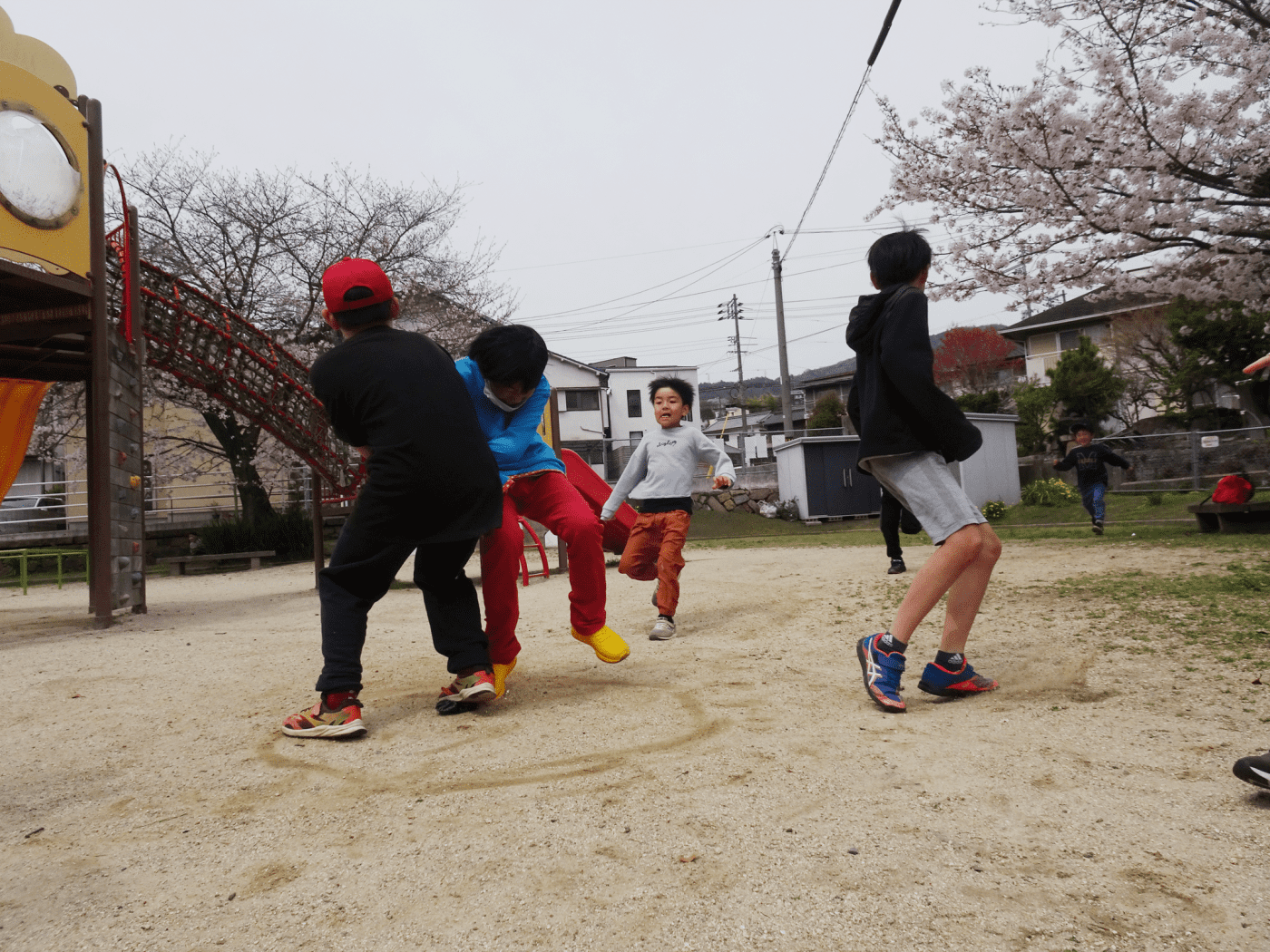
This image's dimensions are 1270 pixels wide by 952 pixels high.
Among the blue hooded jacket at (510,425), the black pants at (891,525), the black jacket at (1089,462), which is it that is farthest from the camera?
the black jacket at (1089,462)

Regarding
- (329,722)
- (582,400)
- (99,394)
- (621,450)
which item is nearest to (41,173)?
(99,394)

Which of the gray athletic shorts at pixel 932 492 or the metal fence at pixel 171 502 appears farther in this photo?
the metal fence at pixel 171 502

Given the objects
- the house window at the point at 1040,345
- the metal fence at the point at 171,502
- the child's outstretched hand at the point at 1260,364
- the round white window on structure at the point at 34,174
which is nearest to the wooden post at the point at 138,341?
the round white window on structure at the point at 34,174

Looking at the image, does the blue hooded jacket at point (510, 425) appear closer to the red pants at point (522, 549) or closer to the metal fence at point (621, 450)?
the red pants at point (522, 549)

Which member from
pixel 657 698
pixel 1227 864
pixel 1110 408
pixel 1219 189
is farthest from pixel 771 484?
pixel 1227 864

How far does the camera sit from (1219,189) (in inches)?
414

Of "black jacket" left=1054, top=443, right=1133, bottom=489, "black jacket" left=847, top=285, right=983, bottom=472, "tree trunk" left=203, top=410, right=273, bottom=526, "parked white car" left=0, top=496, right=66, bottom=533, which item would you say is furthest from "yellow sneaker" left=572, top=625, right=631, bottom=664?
"parked white car" left=0, top=496, right=66, bottom=533

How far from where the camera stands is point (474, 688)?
126 inches

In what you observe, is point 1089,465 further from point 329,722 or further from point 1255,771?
point 329,722

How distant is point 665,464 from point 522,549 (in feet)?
6.96

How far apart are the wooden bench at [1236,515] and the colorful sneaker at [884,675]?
371 inches

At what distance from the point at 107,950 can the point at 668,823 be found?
3.71 feet

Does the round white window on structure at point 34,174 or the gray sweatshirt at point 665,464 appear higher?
the round white window on structure at point 34,174

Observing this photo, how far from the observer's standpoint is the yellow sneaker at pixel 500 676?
3.32 meters
